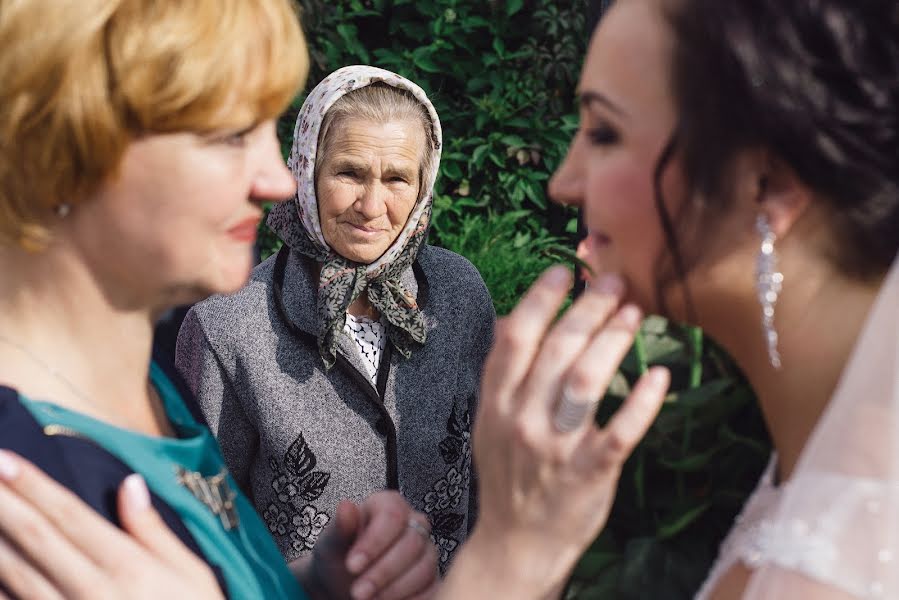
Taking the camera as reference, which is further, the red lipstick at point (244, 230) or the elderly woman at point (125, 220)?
the red lipstick at point (244, 230)

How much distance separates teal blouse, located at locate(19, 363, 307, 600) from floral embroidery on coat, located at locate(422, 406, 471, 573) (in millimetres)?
1144

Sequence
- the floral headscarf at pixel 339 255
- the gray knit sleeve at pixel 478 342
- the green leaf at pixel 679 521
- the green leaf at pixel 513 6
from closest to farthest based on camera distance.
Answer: the green leaf at pixel 679 521 < the floral headscarf at pixel 339 255 < the gray knit sleeve at pixel 478 342 < the green leaf at pixel 513 6

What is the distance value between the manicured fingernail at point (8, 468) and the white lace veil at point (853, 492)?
95 centimetres

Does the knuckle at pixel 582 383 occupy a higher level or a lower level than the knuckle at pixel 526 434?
higher

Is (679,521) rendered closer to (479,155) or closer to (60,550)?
(60,550)

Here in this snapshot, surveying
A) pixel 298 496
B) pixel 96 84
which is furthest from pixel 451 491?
pixel 96 84

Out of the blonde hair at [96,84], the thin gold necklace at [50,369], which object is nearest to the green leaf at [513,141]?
the blonde hair at [96,84]

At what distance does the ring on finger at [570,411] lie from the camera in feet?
3.98

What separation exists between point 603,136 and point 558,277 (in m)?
0.22

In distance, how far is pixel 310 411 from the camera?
2.68 metres

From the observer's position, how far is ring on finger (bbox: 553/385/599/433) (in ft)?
3.98

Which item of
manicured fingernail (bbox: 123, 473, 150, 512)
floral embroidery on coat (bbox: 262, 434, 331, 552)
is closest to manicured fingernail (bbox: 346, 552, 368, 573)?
manicured fingernail (bbox: 123, 473, 150, 512)

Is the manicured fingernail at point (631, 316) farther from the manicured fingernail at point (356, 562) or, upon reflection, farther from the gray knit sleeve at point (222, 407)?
the gray knit sleeve at point (222, 407)

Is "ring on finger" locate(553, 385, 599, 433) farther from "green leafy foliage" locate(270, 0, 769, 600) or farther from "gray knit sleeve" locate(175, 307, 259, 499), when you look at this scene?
"green leafy foliage" locate(270, 0, 769, 600)
